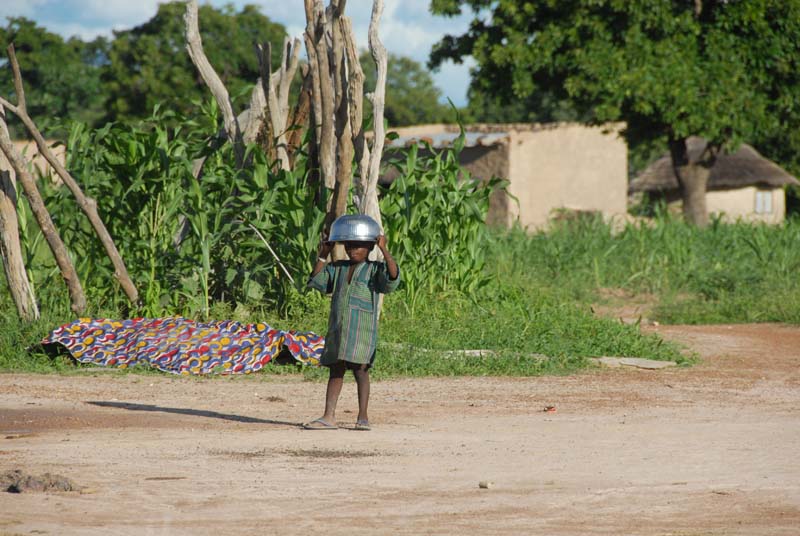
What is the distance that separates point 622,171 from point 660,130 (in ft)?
9.32

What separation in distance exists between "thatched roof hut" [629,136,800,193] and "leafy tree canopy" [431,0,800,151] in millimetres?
11625

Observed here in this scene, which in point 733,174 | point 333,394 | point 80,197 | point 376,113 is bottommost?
point 333,394

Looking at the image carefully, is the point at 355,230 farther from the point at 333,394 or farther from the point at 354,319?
the point at 333,394

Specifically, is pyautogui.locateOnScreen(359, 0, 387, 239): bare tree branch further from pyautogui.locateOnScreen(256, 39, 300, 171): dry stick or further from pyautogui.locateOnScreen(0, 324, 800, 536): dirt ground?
pyautogui.locateOnScreen(0, 324, 800, 536): dirt ground

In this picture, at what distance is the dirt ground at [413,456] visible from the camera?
13.1 ft

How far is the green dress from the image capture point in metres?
6.04

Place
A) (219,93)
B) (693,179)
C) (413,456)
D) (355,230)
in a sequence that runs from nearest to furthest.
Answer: (413,456) < (355,230) < (219,93) < (693,179)

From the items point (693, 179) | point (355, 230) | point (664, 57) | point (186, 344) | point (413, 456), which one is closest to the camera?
point (413, 456)

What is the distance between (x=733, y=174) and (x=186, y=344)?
1042 inches

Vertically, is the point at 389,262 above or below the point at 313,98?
below

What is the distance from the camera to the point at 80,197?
362 inches

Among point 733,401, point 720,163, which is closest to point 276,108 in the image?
point 733,401

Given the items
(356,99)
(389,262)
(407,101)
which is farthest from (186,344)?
(407,101)

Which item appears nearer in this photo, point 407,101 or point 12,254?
point 12,254
